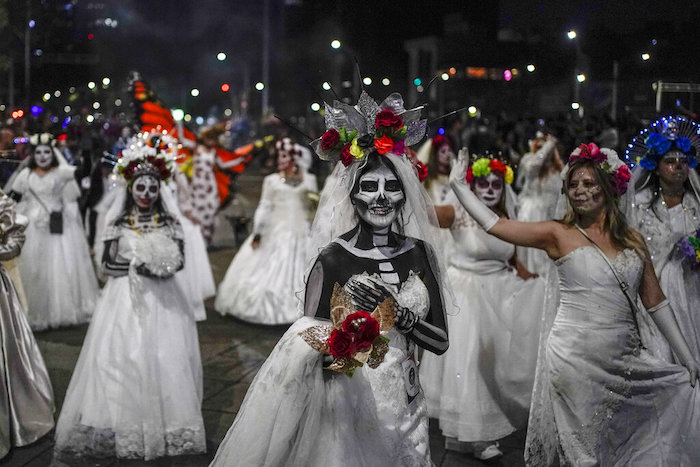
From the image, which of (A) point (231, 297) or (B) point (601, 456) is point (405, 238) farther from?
(A) point (231, 297)

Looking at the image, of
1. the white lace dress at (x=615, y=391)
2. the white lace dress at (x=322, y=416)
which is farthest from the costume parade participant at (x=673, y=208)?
the white lace dress at (x=322, y=416)

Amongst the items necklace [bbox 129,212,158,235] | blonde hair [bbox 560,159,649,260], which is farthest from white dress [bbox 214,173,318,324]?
blonde hair [bbox 560,159,649,260]

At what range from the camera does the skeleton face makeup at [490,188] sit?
634cm

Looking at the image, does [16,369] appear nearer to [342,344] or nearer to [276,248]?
[342,344]

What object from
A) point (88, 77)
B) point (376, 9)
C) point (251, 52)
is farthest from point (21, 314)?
point (251, 52)

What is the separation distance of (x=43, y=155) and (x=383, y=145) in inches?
266

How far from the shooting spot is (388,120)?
12.5 feet

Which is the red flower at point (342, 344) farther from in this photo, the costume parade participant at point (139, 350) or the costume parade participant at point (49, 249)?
the costume parade participant at point (49, 249)

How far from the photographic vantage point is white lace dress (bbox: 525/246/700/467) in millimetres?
4535

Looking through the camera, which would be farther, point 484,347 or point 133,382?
point 484,347

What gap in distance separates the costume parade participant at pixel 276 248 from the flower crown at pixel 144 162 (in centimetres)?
345

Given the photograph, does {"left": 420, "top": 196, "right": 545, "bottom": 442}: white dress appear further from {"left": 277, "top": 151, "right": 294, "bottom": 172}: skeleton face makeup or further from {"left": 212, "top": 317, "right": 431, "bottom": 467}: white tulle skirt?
{"left": 277, "top": 151, "right": 294, "bottom": 172}: skeleton face makeup

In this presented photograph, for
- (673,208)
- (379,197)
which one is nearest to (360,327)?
(379,197)

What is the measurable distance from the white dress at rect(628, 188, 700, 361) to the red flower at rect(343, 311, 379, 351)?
3.18 m
